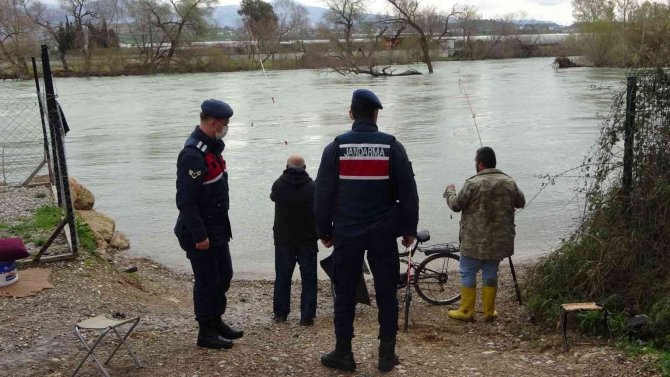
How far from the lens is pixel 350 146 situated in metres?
4.50

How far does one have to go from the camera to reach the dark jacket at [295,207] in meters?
6.27

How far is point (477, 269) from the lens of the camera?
627 centimetres

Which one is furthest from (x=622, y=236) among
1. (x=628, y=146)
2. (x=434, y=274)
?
(x=434, y=274)

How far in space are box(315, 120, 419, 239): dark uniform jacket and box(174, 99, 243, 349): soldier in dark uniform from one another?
793mm

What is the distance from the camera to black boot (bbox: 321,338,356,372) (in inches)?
187

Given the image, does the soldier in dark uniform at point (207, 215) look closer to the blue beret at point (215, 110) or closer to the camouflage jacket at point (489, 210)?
the blue beret at point (215, 110)

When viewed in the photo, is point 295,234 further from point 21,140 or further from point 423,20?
point 423,20

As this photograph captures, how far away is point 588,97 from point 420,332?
2602 centimetres

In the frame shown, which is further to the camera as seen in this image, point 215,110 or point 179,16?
point 179,16

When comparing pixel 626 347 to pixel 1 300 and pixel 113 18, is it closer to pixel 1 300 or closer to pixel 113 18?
pixel 1 300

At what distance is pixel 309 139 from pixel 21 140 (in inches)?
322

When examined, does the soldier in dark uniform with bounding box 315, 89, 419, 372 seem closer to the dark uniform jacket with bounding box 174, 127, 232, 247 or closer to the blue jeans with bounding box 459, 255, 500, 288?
the dark uniform jacket with bounding box 174, 127, 232, 247

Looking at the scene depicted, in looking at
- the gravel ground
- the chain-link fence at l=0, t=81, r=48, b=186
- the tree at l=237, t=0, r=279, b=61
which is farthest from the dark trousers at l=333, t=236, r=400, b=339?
the tree at l=237, t=0, r=279, b=61

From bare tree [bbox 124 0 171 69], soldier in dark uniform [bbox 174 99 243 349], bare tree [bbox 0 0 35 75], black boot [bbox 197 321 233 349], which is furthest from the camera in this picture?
bare tree [bbox 124 0 171 69]
